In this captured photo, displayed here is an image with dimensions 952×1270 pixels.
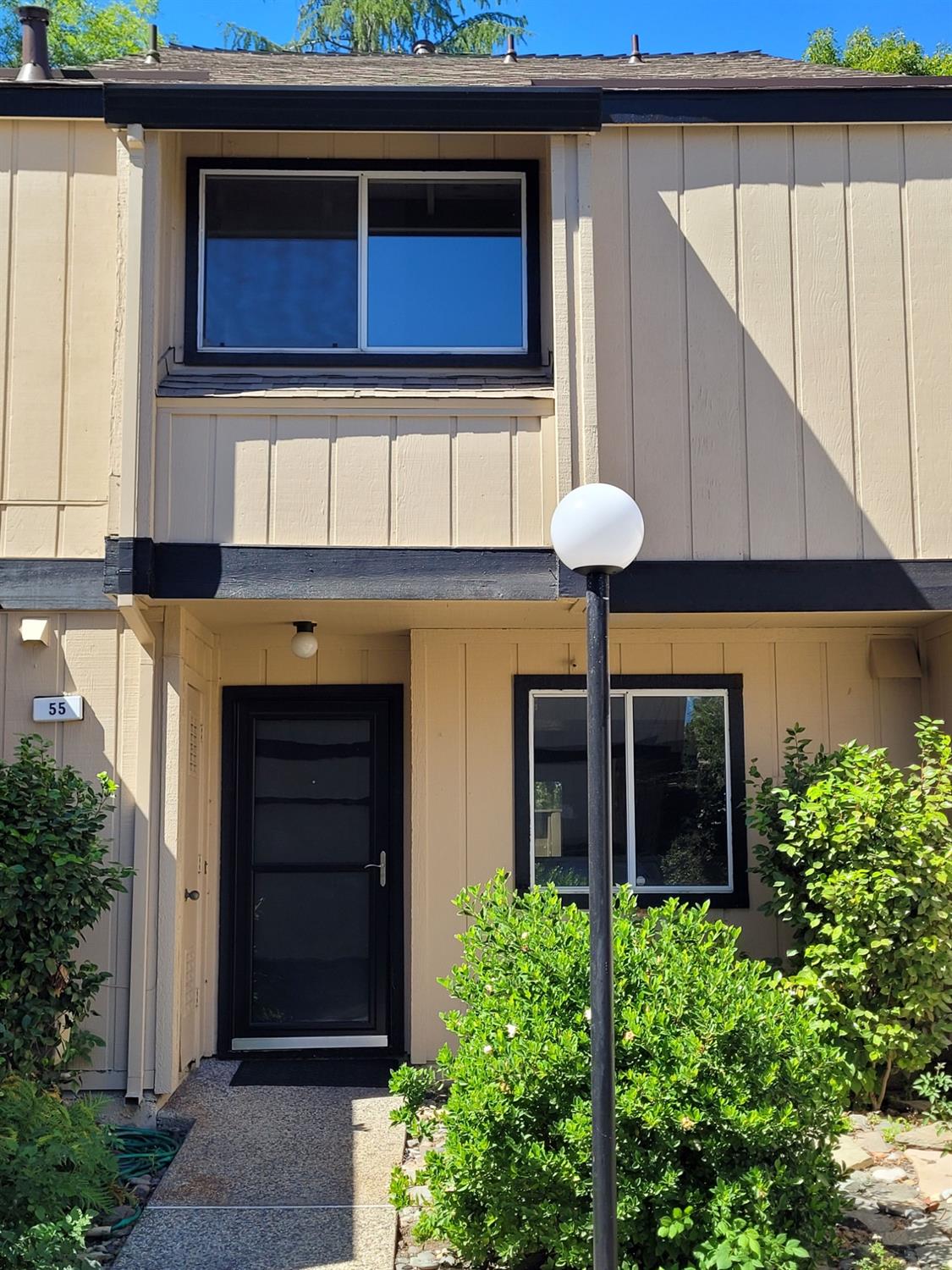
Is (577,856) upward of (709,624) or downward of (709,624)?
downward

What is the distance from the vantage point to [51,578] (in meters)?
6.23

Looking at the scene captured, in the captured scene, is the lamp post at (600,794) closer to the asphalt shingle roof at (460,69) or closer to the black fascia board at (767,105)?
the black fascia board at (767,105)

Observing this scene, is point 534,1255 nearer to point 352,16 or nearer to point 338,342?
point 338,342

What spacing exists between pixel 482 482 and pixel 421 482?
31 centimetres

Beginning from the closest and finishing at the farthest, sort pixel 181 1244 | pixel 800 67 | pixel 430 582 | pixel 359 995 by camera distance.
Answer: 1. pixel 181 1244
2. pixel 430 582
3. pixel 359 995
4. pixel 800 67

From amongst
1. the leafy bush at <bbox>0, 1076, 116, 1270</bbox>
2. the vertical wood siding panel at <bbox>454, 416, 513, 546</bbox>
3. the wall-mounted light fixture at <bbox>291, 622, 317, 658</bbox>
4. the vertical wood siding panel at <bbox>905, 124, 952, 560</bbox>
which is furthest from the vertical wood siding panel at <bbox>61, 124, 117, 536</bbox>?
the vertical wood siding panel at <bbox>905, 124, 952, 560</bbox>

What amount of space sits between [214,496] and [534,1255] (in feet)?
12.2

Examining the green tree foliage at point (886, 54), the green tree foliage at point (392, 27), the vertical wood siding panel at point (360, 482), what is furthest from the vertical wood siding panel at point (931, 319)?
the green tree foliage at point (392, 27)

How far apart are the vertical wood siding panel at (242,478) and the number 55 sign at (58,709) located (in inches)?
45.4

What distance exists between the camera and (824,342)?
650 cm

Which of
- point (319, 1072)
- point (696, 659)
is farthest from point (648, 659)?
point (319, 1072)

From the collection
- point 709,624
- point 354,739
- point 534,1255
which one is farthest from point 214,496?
point 534,1255

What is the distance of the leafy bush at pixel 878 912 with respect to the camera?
575cm

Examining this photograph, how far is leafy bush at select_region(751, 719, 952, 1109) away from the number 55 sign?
3.66 metres
